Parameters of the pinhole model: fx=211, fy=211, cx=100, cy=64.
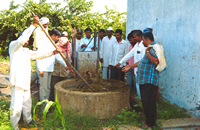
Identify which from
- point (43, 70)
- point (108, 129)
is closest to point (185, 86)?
point (108, 129)

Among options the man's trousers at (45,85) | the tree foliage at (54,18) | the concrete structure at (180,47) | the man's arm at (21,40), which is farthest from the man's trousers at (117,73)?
the tree foliage at (54,18)

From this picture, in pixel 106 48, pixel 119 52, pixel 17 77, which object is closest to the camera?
pixel 17 77

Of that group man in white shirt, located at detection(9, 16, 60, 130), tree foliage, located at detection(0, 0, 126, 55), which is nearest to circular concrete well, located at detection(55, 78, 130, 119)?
man in white shirt, located at detection(9, 16, 60, 130)

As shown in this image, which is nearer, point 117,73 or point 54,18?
point 117,73

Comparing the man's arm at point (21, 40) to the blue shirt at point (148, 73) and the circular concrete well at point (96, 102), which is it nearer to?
the circular concrete well at point (96, 102)

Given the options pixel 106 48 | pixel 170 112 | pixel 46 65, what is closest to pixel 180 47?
pixel 170 112

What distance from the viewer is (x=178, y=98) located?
15.5 ft

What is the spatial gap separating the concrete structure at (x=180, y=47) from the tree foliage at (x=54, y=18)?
6395 millimetres

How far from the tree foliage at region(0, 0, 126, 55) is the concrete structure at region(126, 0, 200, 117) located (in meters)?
6.40

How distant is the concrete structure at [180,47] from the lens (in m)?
4.10

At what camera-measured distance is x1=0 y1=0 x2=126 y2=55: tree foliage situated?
11.5 metres

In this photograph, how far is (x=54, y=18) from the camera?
11.8m

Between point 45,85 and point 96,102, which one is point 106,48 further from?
point 96,102

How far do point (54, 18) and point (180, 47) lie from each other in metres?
8.63
